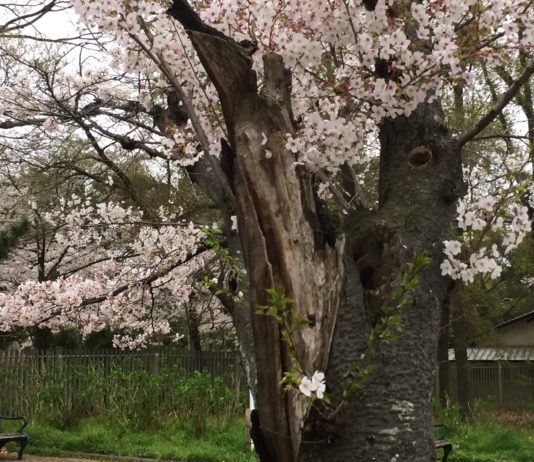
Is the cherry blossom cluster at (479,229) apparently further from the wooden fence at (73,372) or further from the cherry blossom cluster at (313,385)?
the wooden fence at (73,372)

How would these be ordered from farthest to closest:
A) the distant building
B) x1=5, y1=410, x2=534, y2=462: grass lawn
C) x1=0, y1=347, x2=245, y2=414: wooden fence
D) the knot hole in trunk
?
the distant building < x1=0, y1=347, x2=245, y2=414: wooden fence < x1=5, y1=410, x2=534, y2=462: grass lawn < the knot hole in trunk

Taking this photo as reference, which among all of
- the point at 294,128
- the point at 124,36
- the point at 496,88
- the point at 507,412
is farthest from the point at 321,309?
the point at 507,412

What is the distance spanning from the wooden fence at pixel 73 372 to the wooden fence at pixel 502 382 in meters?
8.65

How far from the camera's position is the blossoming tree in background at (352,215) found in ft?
7.53

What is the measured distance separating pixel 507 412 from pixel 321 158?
19548 millimetres

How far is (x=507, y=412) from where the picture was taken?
20.5 m

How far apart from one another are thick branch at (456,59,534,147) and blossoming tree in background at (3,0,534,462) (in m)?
0.01

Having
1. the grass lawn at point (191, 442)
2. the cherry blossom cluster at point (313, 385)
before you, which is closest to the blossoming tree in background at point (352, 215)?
the cherry blossom cluster at point (313, 385)

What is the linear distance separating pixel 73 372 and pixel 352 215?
11904 mm

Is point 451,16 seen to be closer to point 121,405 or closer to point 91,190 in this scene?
point 121,405

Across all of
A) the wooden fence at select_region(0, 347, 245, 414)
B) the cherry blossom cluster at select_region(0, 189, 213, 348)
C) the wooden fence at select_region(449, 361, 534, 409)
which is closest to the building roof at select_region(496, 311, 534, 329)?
the wooden fence at select_region(449, 361, 534, 409)

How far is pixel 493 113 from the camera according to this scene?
3061mm

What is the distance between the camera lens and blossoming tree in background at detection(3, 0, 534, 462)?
2295mm

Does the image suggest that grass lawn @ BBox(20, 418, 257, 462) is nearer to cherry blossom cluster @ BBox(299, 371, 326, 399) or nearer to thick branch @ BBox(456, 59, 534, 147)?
thick branch @ BBox(456, 59, 534, 147)
